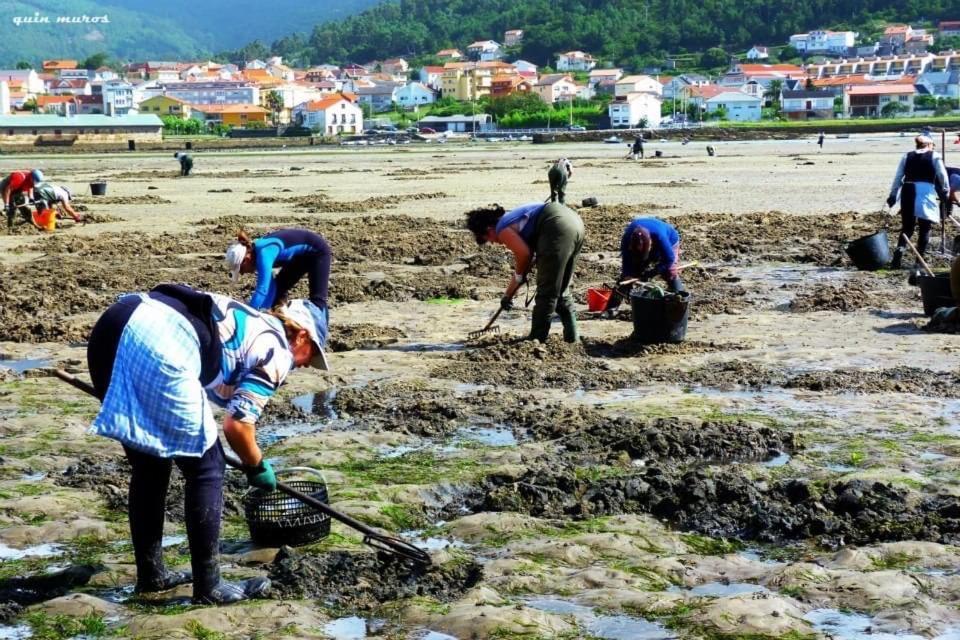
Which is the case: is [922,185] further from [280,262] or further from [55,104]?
[55,104]

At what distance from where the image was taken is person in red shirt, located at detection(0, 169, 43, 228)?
22.4m

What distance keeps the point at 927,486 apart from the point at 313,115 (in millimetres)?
151654

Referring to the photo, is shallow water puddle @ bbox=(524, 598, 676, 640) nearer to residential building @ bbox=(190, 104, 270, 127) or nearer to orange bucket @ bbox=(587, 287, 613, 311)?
orange bucket @ bbox=(587, 287, 613, 311)

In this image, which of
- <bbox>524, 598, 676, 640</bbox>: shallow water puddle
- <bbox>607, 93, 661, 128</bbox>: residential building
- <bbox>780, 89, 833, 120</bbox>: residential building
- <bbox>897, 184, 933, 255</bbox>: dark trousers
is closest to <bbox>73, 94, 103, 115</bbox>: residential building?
<bbox>607, 93, 661, 128</bbox>: residential building

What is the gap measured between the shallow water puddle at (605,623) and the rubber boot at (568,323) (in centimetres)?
583

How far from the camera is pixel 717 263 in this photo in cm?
1719

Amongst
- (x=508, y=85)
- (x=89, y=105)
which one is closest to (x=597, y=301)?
(x=508, y=85)

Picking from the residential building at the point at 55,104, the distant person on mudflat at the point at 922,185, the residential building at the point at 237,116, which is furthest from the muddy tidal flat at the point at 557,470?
the residential building at the point at 55,104

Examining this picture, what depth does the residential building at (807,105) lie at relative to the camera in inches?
5896

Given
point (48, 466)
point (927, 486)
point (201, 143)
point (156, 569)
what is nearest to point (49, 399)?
point (48, 466)

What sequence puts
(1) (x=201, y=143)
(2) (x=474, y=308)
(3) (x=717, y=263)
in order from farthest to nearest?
(1) (x=201, y=143), (3) (x=717, y=263), (2) (x=474, y=308)

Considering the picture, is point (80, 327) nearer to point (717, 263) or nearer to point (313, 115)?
point (717, 263)

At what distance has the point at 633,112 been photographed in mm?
142375

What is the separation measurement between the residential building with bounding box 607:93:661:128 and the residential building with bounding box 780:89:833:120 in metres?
18.3
